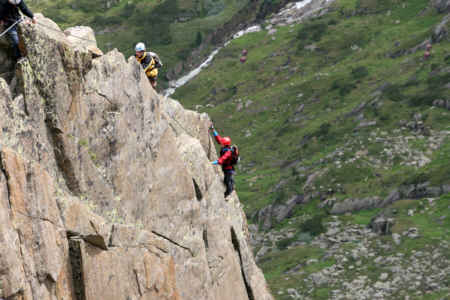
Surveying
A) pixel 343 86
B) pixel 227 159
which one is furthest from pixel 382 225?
pixel 343 86

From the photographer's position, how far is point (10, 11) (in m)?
22.1

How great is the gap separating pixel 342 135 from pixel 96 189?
112m

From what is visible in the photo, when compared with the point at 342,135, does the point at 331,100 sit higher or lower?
higher

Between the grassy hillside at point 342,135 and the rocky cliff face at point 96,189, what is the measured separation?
174 ft

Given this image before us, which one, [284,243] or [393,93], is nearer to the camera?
[284,243]

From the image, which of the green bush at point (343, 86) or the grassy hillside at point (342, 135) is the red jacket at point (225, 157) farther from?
the green bush at point (343, 86)

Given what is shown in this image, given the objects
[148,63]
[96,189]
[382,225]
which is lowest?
[382,225]

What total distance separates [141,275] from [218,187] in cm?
916

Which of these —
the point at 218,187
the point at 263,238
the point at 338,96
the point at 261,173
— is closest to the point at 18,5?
the point at 218,187

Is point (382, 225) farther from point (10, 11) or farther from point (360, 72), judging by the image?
point (10, 11)

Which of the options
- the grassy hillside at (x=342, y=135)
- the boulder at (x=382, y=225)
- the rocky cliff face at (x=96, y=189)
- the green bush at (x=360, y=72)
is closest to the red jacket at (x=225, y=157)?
the rocky cliff face at (x=96, y=189)

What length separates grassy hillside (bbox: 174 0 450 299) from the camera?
91312 millimetres

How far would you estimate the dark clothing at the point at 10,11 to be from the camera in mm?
21797

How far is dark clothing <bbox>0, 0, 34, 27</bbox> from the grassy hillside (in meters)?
61.6
